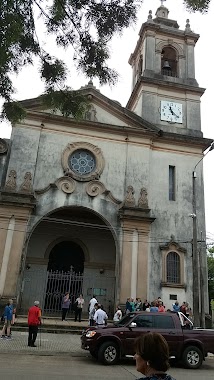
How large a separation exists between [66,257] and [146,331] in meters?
12.3

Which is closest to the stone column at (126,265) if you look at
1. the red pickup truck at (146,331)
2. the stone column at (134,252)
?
the stone column at (134,252)

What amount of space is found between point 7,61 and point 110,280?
1700cm

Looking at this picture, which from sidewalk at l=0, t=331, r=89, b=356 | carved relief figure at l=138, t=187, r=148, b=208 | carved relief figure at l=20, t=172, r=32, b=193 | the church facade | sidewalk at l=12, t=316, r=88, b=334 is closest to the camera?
sidewalk at l=0, t=331, r=89, b=356

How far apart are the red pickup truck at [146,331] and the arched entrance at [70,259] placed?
31.8ft

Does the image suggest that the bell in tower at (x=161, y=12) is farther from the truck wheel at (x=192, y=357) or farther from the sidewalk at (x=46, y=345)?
the truck wheel at (x=192, y=357)

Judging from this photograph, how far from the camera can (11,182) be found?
2009 centimetres

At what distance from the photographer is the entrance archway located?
22.4 meters

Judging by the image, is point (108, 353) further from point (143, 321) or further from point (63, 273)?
point (63, 273)

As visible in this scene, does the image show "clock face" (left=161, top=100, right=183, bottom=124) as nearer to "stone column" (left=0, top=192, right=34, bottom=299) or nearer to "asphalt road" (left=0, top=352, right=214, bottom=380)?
"stone column" (left=0, top=192, right=34, bottom=299)

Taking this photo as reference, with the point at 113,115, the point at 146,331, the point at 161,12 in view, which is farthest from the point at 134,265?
the point at 161,12

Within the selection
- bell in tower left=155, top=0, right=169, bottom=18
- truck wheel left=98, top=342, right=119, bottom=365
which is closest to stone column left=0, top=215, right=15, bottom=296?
truck wheel left=98, top=342, right=119, bottom=365

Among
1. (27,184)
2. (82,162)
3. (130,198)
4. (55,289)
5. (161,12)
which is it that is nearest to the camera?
(27,184)

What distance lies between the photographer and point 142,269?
65.6 ft

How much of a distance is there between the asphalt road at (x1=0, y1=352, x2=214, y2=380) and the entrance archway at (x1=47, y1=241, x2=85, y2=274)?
35.5 ft
